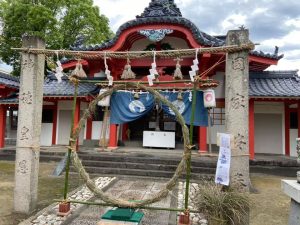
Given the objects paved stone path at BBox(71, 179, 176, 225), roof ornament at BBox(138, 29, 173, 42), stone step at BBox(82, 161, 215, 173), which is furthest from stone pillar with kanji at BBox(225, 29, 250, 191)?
roof ornament at BBox(138, 29, 173, 42)

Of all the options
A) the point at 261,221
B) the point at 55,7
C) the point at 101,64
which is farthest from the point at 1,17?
the point at 261,221

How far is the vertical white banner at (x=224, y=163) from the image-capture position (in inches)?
209

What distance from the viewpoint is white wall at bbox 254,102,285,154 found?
46.2 ft

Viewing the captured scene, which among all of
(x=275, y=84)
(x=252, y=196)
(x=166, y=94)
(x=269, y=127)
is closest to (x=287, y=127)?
(x=269, y=127)

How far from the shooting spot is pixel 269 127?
46.8 feet

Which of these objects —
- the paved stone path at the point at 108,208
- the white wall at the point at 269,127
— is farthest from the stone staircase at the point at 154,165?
the white wall at the point at 269,127

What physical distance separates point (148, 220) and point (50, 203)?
2.73 metres

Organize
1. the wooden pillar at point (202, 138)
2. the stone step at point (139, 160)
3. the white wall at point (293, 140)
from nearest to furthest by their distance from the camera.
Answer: the stone step at point (139, 160)
the wooden pillar at point (202, 138)
the white wall at point (293, 140)

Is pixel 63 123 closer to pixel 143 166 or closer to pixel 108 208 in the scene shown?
pixel 143 166

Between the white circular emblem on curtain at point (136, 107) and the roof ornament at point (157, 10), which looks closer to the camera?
the white circular emblem on curtain at point (136, 107)

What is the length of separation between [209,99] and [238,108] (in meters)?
5.92

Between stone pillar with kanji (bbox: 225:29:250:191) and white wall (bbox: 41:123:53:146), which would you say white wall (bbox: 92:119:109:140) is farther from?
stone pillar with kanji (bbox: 225:29:250:191)

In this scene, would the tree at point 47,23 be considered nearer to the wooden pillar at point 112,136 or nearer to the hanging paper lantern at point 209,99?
the wooden pillar at point 112,136

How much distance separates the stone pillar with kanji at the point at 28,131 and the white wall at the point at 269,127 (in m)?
11.2
